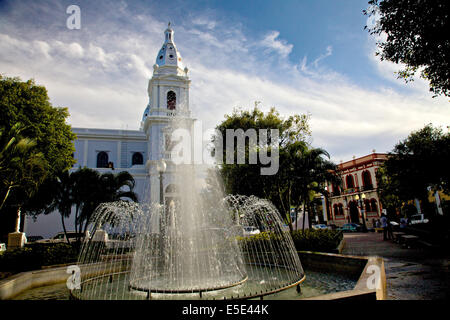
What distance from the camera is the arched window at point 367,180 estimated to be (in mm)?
36188

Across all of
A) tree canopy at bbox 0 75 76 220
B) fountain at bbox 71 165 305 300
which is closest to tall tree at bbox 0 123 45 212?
tree canopy at bbox 0 75 76 220

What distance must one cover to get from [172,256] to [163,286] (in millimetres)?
2086

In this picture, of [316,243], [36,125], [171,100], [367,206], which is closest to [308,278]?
[316,243]

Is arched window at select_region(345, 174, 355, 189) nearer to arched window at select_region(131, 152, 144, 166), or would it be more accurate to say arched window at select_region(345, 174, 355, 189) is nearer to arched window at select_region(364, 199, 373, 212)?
arched window at select_region(364, 199, 373, 212)

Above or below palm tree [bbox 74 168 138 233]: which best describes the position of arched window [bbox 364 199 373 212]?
below

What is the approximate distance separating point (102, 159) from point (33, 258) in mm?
25734

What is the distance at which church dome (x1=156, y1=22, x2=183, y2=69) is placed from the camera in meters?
32.5

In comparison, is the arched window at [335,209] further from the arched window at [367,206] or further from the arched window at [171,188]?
the arched window at [171,188]

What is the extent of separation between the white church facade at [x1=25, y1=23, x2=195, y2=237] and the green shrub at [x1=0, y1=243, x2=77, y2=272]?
631 inches

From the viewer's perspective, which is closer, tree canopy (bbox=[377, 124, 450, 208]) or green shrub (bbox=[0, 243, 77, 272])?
green shrub (bbox=[0, 243, 77, 272])

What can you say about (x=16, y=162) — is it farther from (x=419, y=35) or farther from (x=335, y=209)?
(x=335, y=209)

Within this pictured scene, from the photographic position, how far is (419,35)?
7.94m

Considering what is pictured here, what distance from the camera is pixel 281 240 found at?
10586 millimetres
